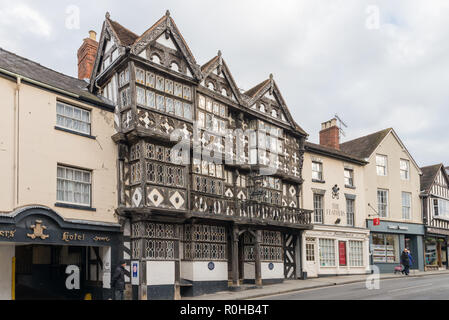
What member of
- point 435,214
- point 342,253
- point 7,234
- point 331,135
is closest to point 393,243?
point 435,214

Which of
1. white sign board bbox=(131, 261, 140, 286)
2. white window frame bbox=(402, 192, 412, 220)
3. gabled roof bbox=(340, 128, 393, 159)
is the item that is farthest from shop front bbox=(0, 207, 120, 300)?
white window frame bbox=(402, 192, 412, 220)

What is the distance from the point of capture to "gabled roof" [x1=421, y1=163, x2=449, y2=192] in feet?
116

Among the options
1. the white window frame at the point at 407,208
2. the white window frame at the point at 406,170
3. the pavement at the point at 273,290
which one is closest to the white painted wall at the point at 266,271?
the pavement at the point at 273,290

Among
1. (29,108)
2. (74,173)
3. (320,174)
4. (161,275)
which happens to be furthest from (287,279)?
(29,108)

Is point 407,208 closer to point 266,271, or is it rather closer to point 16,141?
point 266,271

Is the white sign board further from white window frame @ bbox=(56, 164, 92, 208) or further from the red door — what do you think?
the red door

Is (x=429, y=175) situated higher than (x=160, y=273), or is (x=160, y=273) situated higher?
(x=429, y=175)

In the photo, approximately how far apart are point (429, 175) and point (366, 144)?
22.5 feet

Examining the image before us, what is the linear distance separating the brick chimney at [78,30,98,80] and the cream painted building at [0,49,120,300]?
219 centimetres

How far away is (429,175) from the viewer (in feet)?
120

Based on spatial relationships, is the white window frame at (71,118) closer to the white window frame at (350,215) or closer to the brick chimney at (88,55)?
the brick chimney at (88,55)

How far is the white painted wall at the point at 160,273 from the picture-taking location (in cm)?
1761

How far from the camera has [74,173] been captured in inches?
687

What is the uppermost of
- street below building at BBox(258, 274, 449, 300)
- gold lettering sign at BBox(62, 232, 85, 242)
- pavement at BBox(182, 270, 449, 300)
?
gold lettering sign at BBox(62, 232, 85, 242)
